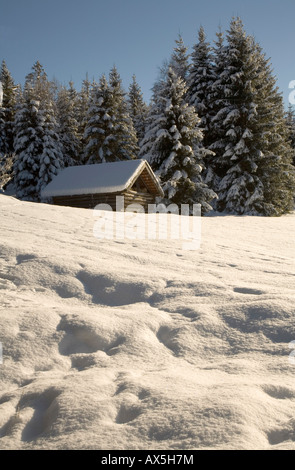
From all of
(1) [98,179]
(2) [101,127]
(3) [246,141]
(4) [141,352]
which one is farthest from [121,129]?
(4) [141,352]

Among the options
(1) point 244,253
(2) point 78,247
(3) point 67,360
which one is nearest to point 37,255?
(2) point 78,247

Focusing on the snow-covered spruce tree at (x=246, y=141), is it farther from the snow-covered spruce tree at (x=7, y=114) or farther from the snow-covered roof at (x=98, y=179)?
the snow-covered spruce tree at (x=7, y=114)

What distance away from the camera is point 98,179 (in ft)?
64.8

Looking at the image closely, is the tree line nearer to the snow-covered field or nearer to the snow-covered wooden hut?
the snow-covered wooden hut

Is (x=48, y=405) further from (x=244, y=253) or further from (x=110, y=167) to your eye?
(x=110, y=167)

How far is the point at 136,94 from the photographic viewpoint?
4347cm

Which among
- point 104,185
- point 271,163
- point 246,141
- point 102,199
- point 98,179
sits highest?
point 246,141

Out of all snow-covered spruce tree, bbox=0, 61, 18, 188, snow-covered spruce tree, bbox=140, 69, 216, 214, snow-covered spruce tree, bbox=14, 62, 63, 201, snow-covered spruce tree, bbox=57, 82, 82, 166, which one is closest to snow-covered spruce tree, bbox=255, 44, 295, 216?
snow-covered spruce tree, bbox=140, 69, 216, 214

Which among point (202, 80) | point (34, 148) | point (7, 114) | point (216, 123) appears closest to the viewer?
point (216, 123)

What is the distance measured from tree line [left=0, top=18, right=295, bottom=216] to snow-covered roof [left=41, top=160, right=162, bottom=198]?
3778 millimetres

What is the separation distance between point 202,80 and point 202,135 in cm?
876

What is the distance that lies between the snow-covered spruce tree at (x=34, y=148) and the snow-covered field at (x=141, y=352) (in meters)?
26.4

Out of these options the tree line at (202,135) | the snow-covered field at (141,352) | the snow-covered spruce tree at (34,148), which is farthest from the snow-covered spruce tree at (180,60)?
the snow-covered field at (141,352)

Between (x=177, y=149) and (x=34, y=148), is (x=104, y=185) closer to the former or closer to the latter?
(x=177, y=149)
